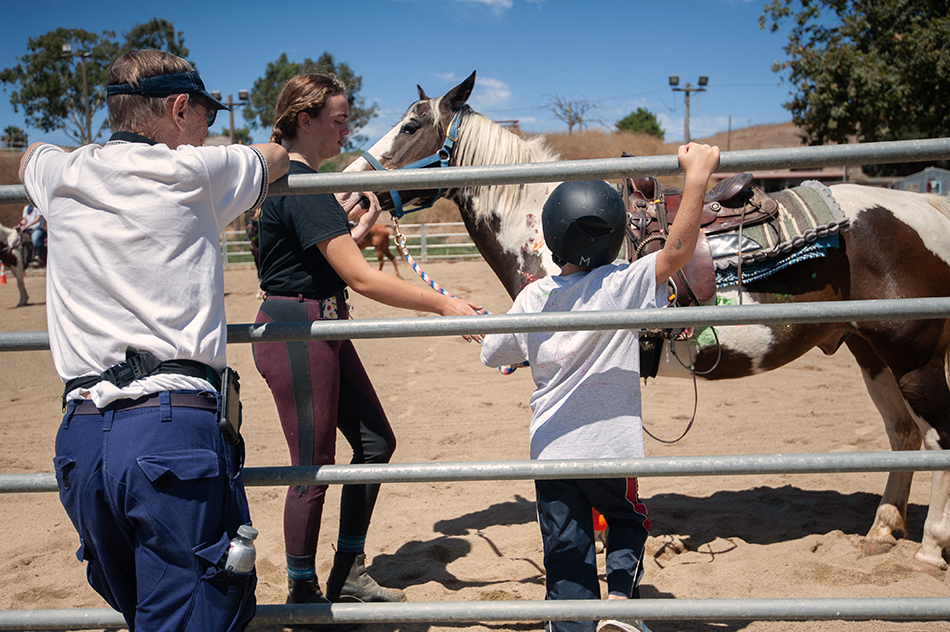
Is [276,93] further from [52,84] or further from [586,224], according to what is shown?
[586,224]

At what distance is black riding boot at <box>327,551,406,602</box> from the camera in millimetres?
2586

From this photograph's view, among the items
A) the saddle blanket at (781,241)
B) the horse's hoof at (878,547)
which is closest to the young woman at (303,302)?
the saddle blanket at (781,241)

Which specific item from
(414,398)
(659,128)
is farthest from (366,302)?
(659,128)

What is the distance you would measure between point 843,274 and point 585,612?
2.28 m

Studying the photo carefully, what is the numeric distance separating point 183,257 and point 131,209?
0.13 meters

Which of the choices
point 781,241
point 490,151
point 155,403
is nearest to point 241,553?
point 155,403

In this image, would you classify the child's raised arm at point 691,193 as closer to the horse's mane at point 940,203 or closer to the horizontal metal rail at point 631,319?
the horizontal metal rail at point 631,319

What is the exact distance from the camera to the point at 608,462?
150cm

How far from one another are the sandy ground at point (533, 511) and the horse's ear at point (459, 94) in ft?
7.42

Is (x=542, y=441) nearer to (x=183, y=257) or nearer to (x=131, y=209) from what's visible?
(x=183, y=257)

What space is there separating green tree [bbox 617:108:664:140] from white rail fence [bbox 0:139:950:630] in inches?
2147

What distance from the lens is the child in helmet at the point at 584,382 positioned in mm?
1743

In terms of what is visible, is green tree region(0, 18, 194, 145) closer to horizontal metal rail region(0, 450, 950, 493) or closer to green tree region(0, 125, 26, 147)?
green tree region(0, 125, 26, 147)

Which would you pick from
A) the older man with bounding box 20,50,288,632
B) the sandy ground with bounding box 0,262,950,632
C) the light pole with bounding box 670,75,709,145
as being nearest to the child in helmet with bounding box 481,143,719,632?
the older man with bounding box 20,50,288,632
